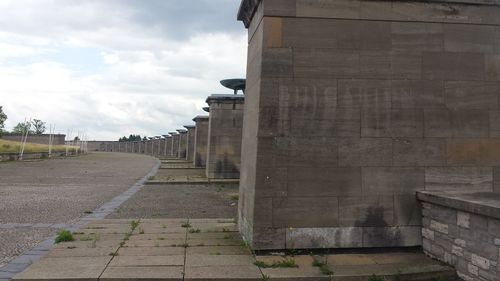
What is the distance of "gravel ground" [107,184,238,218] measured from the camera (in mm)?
10500

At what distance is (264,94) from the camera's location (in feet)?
21.3

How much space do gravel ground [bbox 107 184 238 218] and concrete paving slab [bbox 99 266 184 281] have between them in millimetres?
4611

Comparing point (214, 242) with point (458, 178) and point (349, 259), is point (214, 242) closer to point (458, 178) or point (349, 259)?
point (349, 259)

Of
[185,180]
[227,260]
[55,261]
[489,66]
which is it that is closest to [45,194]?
[185,180]

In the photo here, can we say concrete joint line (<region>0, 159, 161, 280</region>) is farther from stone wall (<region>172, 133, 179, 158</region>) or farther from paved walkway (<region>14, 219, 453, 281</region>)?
stone wall (<region>172, 133, 179, 158</region>)

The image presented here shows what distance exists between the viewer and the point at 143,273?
538 centimetres

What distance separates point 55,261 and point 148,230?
2.34 meters

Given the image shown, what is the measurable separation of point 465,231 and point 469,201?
1.22 feet

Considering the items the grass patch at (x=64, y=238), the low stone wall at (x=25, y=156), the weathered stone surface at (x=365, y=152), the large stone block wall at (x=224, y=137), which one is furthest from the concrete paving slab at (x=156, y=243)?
the low stone wall at (x=25, y=156)

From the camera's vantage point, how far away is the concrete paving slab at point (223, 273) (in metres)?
5.28

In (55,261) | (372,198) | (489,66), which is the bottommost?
(55,261)

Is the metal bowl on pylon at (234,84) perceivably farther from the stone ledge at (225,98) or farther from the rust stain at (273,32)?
the rust stain at (273,32)

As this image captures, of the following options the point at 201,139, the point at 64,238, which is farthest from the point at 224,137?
the point at 64,238

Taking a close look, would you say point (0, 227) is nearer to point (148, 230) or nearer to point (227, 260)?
point (148, 230)
